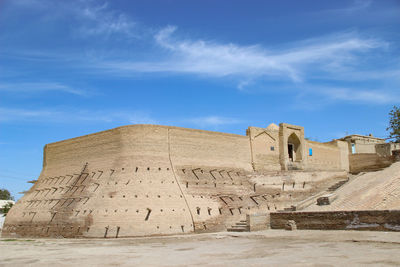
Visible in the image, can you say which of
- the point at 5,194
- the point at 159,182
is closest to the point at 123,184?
the point at 159,182

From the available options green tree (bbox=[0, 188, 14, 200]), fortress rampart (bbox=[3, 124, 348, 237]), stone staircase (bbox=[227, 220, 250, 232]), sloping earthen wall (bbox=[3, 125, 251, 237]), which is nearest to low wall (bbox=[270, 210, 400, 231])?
stone staircase (bbox=[227, 220, 250, 232])

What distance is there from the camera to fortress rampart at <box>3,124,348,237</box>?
20.2 metres

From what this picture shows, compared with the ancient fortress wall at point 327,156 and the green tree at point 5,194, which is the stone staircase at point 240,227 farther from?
the green tree at point 5,194

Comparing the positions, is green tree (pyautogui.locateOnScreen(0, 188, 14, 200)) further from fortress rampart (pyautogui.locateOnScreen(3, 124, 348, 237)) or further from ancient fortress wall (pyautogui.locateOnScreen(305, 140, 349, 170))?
ancient fortress wall (pyautogui.locateOnScreen(305, 140, 349, 170))

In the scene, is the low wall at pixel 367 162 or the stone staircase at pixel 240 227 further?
the low wall at pixel 367 162

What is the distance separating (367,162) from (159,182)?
726 inches

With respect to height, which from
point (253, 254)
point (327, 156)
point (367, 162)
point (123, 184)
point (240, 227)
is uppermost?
point (327, 156)

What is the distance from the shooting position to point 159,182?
837 inches

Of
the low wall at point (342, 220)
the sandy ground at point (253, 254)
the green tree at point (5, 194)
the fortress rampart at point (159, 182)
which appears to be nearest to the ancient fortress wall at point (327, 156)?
the fortress rampart at point (159, 182)

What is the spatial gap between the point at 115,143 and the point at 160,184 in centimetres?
373

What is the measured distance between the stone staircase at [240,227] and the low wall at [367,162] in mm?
14088

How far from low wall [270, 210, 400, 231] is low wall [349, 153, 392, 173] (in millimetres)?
13213

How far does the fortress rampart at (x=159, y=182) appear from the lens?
20.2 meters

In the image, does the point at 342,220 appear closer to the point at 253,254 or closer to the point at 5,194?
the point at 253,254
